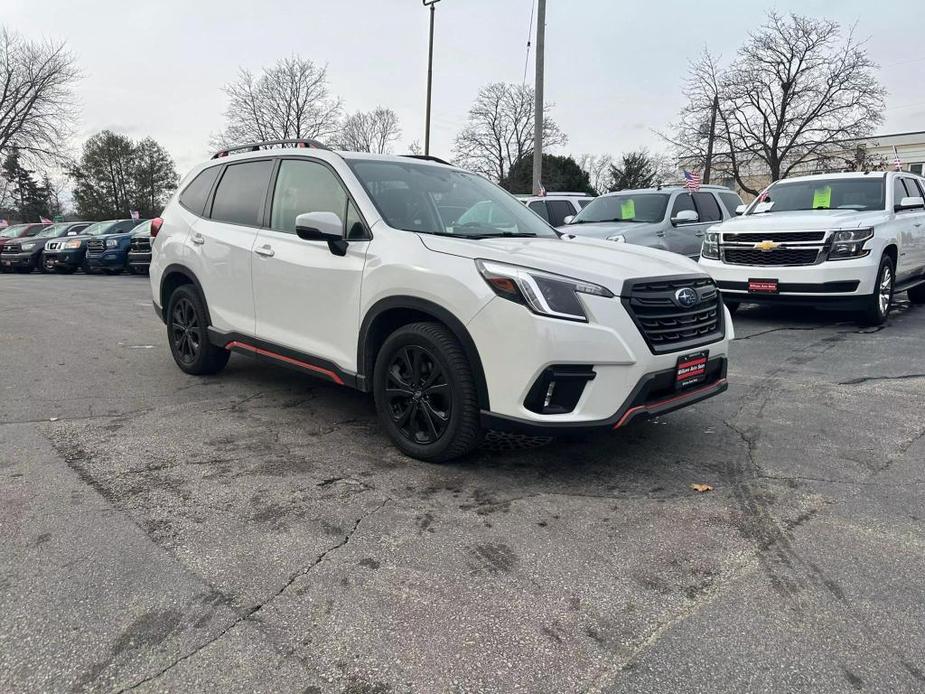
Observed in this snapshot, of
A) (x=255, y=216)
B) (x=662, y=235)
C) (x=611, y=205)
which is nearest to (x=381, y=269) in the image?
(x=255, y=216)

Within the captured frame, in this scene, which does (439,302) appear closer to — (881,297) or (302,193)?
(302,193)

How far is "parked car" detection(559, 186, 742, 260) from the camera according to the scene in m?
9.70

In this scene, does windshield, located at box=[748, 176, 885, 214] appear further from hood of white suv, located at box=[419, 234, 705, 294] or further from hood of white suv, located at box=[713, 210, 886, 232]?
hood of white suv, located at box=[419, 234, 705, 294]

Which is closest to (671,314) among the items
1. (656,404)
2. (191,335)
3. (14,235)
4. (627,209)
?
(656,404)

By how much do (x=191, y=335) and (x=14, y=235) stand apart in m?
26.4

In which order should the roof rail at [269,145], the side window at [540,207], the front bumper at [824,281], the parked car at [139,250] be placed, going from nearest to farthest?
the roof rail at [269,145]
the front bumper at [824,281]
the side window at [540,207]
the parked car at [139,250]

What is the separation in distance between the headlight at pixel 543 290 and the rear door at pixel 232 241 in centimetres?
229

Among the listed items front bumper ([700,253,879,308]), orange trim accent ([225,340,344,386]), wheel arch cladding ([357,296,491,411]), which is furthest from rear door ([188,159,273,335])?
front bumper ([700,253,879,308])

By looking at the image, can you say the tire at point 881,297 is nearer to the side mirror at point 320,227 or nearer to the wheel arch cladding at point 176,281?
the side mirror at point 320,227

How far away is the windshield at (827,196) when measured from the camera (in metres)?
8.81

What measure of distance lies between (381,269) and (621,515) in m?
1.88

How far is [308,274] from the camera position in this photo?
4336 millimetres

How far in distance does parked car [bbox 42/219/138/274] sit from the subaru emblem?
21909 millimetres

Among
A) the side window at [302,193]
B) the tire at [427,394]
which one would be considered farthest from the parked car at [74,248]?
the tire at [427,394]
